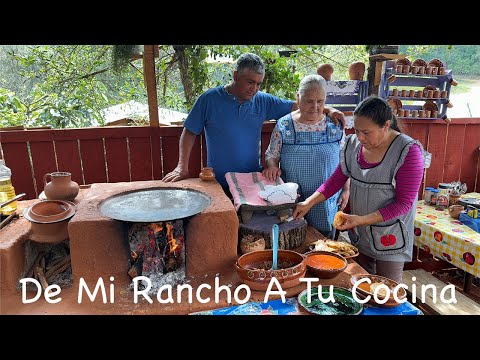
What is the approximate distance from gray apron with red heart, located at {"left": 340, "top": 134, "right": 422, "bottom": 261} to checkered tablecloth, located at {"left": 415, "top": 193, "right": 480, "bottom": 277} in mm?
1218

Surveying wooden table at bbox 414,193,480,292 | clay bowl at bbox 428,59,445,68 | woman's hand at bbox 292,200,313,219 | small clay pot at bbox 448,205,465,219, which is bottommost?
wooden table at bbox 414,193,480,292

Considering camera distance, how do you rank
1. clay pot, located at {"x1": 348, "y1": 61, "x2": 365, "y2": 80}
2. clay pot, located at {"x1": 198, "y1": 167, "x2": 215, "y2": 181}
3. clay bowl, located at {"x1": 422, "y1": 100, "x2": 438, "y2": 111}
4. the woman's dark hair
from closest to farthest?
1. the woman's dark hair
2. clay pot, located at {"x1": 198, "y1": 167, "x2": 215, "y2": 181}
3. clay pot, located at {"x1": 348, "y1": 61, "x2": 365, "y2": 80}
4. clay bowl, located at {"x1": 422, "y1": 100, "x2": 438, "y2": 111}

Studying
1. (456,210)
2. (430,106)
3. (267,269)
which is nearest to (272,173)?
(267,269)

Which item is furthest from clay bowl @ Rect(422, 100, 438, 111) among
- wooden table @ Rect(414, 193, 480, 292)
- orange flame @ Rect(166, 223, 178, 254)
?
orange flame @ Rect(166, 223, 178, 254)

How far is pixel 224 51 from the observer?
5.70m

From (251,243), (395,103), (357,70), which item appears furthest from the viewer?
(395,103)

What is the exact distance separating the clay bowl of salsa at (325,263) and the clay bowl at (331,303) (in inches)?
5.7

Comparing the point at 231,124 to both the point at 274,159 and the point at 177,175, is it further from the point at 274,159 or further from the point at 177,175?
the point at 177,175

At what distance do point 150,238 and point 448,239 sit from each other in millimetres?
2863

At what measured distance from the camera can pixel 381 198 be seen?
255 centimetres

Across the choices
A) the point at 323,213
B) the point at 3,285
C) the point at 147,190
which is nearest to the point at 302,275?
the point at 323,213

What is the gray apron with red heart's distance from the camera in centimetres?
246

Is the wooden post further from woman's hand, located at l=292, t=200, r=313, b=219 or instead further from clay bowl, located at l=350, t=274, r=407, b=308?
clay bowl, located at l=350, t=274, r=407, b=308
